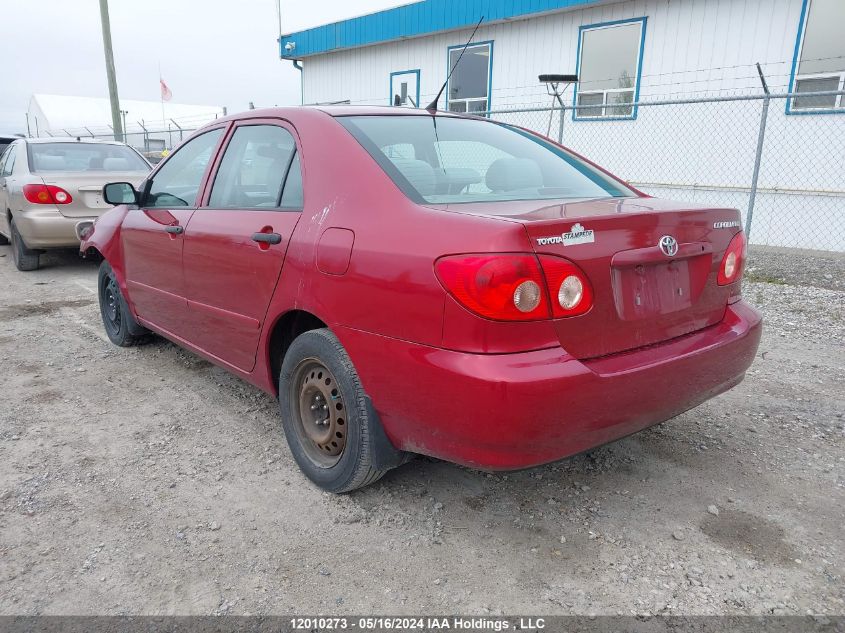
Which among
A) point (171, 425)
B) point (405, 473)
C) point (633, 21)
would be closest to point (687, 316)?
point (405, 473)

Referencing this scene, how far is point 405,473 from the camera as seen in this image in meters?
2.86

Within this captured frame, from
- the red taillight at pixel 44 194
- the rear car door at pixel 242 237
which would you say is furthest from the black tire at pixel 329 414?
the red taillight at pixel 44 194

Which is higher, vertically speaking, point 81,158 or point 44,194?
point 81,158

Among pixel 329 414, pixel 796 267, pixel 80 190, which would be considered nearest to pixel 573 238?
pixel 329 414

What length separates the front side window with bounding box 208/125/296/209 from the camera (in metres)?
2.91

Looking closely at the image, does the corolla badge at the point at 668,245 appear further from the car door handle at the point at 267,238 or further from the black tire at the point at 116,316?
the black tire at the point at 116,316

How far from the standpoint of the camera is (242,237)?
2.92 metres

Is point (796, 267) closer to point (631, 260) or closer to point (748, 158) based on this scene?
point (748, 158)

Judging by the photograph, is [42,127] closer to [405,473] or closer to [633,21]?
[633,21]

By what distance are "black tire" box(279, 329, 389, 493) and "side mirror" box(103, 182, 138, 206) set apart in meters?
1.97

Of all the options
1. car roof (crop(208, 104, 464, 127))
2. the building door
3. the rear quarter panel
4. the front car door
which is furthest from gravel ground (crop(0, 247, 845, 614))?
the building door

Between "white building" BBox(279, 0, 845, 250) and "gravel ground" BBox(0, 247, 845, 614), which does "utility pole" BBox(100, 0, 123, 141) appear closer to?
"white building" BBox(279, 0, 845, 250)

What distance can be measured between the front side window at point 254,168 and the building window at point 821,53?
28.6 ft

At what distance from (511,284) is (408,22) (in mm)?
12987
